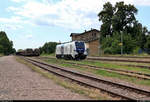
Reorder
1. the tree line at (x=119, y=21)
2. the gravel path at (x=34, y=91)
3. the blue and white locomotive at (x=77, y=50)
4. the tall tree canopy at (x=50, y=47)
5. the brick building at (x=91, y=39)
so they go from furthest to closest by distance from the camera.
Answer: the tall tree canopy at (x=50, y=47)
the brick building at (x=91, y=39)
the tree line at (x=119, y=21)
the blue and white locomotive at (x=77, y=50)
the gravel path at (x=34, y=91)

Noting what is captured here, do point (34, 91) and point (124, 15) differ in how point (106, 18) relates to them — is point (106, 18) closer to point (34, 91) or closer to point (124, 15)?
point (124, 15)

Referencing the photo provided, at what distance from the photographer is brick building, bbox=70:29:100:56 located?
228ft

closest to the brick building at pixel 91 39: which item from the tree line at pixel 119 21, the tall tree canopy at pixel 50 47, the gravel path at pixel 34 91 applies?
the tree line at pixel 119 21

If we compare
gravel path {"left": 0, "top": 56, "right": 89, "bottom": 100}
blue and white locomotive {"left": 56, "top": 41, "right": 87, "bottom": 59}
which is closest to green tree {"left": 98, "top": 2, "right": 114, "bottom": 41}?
blue and white locomotive {"left": 56, "top": 41, "right": 87, "bottom": 59}

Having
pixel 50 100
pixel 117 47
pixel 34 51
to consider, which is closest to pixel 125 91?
pixel 50 100

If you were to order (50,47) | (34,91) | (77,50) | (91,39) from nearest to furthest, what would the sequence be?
1. (34,91)
2. (77,50)
3. (91,39)
4. (50,47)

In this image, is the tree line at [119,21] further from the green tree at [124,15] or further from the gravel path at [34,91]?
the gravel path at [34,91]

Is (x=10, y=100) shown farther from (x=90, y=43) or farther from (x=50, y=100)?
(x=90, y=43)

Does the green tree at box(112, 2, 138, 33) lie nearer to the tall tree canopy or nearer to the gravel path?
the gravel path

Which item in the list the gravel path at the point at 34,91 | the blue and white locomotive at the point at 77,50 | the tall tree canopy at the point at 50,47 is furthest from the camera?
the tall tree canopy at the point at 50,47

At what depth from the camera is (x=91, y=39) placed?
236 ft

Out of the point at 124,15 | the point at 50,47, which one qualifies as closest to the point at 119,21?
the point at 124,15

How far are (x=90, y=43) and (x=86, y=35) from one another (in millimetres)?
21289

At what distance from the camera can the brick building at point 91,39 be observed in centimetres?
6962
